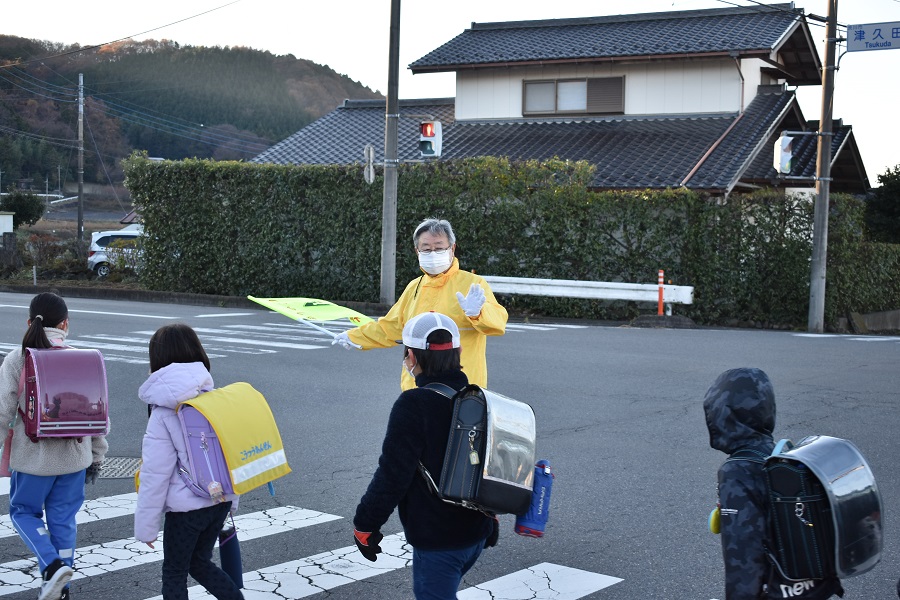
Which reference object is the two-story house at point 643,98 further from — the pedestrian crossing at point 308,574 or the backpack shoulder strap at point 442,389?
the backpack shoulder strap at point 442,389

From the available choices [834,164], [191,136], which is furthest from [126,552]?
[191,136]

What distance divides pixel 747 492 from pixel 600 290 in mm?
16791

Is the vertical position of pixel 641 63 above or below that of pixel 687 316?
above

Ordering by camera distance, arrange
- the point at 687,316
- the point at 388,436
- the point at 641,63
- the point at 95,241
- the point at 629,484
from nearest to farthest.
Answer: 1. the point at 388,436
2. the point at 629,484
3. the point at 687,316
4. the point at 641,63
5. the point at 95,241

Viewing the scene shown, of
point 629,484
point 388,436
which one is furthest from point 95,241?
point 388,436

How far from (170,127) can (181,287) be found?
70.0m

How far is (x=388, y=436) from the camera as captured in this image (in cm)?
356

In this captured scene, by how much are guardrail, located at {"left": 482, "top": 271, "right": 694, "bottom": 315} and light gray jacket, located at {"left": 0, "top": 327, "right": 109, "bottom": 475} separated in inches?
566

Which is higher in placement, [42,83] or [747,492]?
[42,83]

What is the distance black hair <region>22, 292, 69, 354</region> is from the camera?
4.89 metres

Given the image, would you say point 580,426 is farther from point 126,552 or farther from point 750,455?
point 750,455

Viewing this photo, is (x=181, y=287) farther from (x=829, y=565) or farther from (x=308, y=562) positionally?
(x=829, y=565)

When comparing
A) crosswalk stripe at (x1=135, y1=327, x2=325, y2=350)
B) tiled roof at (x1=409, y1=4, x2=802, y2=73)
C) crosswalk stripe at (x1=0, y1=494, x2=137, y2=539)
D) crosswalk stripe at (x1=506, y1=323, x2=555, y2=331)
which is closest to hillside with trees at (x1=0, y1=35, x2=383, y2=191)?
tiled roof at (x1=409, y1=4, x2=802, y2=73)

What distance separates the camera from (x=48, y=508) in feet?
16.1
